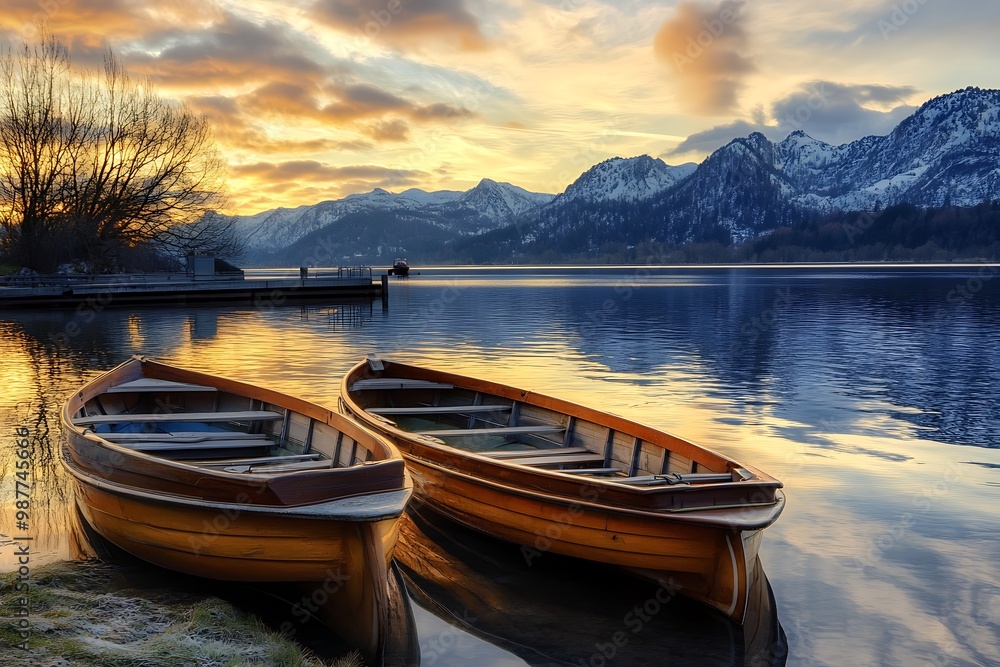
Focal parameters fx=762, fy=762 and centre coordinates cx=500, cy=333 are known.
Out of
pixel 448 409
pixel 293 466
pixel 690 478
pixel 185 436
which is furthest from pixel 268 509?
pixel 448 409

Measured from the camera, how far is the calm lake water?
7641mm

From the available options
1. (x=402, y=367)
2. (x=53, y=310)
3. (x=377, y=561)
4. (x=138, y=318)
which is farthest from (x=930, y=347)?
(x=53, y=310)

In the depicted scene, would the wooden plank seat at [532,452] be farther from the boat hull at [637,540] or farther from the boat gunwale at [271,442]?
the boat gunwale at [271,442]

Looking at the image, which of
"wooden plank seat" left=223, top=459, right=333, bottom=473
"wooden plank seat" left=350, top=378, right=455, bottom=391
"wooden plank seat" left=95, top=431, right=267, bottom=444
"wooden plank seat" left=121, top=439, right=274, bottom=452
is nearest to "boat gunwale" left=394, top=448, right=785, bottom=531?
"wooden plank seat" left=223, top=459, right=333, bottom=473

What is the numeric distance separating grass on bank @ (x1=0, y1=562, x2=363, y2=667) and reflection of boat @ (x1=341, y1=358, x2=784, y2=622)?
2608 mm

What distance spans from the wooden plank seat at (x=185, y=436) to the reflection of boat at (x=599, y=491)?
1.62m

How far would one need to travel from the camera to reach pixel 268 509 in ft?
22.2

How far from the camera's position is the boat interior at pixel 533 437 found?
8.74m

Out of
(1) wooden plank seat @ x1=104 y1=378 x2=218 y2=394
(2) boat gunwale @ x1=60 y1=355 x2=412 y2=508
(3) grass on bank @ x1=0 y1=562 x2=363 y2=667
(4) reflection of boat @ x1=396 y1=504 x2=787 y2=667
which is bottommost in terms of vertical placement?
(4) reflection of boat @ x1=396 y1=504 x2=787 y2=667

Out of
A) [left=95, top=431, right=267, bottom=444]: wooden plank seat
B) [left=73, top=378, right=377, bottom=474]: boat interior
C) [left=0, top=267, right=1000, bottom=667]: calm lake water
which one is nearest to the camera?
[left=0, top=267, right=1000, bottom=667]: calm lake water

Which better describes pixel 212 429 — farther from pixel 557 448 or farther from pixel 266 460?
pixel 557 448

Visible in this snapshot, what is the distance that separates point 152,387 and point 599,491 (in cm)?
864

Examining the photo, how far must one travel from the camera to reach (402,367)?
1434 centimetres

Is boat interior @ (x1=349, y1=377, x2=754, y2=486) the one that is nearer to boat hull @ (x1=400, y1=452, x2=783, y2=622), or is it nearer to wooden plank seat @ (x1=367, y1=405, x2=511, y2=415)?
wooden plank seat @ (x1=367, y1=405, x2=511, y2=415)
